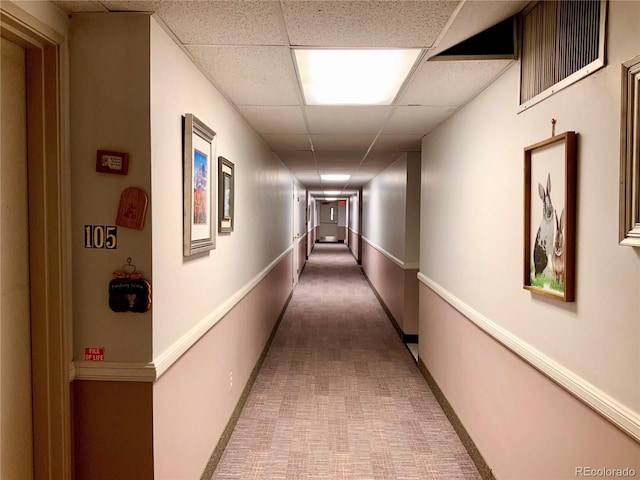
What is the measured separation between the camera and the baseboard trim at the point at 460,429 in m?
2.39

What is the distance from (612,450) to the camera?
4.22 ft

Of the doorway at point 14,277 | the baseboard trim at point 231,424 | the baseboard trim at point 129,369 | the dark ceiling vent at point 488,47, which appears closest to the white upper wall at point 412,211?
the baseboard trim at point 231,424

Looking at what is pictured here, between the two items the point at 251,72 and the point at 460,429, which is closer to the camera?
the point at 251,72

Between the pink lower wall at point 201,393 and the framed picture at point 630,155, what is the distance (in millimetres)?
1774

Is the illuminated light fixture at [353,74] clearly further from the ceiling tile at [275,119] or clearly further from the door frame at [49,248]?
the door frame at [49,248]

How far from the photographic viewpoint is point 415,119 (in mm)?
3266

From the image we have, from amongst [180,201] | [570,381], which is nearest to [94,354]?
[180,201]

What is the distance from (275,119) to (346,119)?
59 centimetres

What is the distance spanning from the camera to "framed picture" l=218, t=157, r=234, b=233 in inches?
100

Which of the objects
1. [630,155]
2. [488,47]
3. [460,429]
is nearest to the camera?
[630,155]

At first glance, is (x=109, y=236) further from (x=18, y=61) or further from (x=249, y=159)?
(x=249, y=159)

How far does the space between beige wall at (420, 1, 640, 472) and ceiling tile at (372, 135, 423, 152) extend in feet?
2.15

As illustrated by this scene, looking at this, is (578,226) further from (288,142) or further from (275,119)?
(288,142)

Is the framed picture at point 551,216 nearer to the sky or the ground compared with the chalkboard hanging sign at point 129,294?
nearer to the sky
